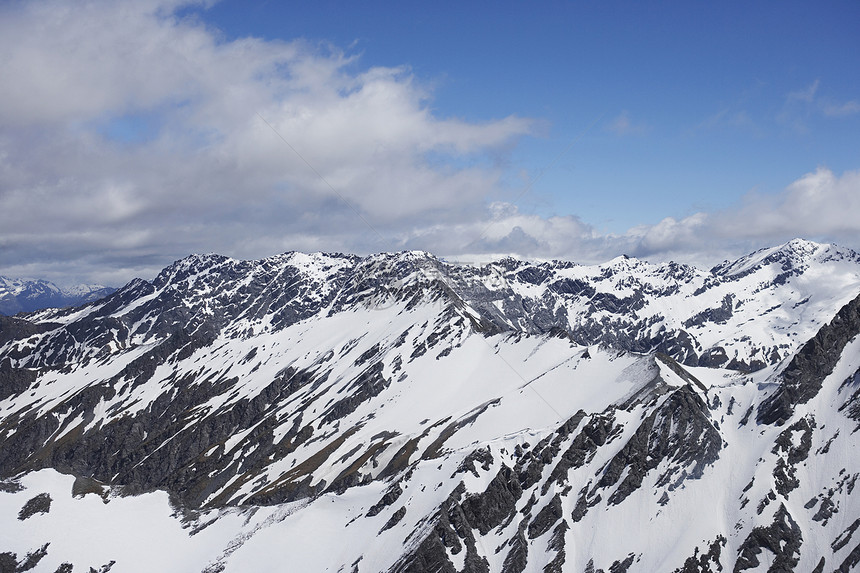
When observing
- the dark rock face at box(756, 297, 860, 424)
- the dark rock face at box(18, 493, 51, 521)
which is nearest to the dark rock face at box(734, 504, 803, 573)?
the dark rock face at box(756, 297, 860, 424)

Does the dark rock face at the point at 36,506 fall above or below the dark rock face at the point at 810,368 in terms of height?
above

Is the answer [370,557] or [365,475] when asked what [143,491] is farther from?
[370,557]

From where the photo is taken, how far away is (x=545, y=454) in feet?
428

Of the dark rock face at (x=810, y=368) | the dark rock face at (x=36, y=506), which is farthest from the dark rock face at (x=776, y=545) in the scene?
the dark rock face at (x=36, y=506)

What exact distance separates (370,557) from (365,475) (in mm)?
69174

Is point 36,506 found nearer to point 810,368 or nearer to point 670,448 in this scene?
point 670,448

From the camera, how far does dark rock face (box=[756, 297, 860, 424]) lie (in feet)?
413

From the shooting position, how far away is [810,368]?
5276 inches

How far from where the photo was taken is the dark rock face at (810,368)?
126 meters

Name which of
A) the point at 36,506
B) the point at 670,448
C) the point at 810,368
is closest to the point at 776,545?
the point at 670,448

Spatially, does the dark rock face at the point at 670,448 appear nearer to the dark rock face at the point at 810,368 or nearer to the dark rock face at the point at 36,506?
the dark rock face at the point at 810,368

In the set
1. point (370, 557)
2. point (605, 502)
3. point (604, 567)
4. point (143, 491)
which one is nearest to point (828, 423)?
point (605, 502)

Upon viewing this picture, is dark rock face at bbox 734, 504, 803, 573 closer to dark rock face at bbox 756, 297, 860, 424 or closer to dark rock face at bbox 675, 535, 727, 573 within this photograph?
dark rock face at bbox 675, 535, 727, 573

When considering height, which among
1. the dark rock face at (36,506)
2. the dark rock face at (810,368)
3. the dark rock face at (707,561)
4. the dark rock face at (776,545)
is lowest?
the dark rock face at (776,545)
